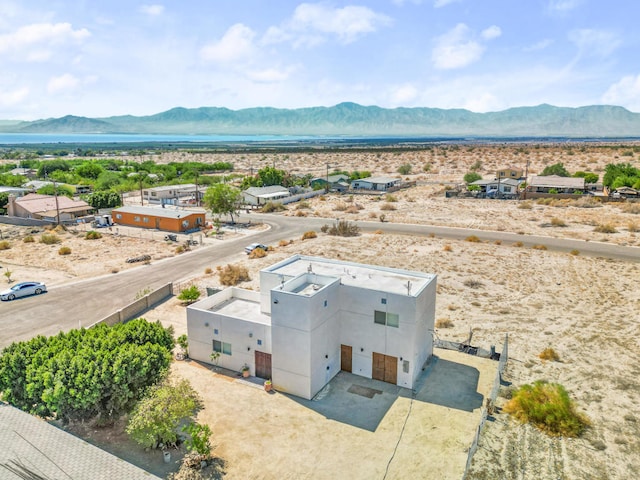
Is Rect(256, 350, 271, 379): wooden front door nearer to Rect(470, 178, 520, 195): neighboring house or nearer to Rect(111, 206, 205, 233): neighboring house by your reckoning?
Rect(111, 206, 205, 233): neighboring house

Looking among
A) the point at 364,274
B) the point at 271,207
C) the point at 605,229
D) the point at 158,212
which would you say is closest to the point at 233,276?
the point at 364,274

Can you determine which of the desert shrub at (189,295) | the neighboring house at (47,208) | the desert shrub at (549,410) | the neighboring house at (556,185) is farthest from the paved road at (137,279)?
the neighboring house at (556,185)

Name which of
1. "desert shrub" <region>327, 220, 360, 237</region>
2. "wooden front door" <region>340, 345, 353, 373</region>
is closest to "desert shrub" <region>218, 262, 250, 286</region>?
"wooden front door" <region>340, 345, 353, 373</region>

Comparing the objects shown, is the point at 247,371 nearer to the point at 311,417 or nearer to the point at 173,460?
the point at 311,417

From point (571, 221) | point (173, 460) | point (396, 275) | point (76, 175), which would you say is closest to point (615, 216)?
point (571, 221)

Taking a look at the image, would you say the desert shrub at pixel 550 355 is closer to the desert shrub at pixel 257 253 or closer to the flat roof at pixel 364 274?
the flat roof at pixel 364 274

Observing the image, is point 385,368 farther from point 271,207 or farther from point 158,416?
point 271,207
